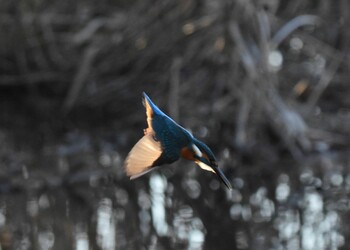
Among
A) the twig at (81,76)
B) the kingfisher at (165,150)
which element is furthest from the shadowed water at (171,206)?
the kingfisher at (165,150)

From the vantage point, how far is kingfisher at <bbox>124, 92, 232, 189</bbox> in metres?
1.50

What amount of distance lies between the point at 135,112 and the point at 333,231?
2528 millimetres

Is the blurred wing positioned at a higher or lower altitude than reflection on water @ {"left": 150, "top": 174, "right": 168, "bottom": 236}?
lower

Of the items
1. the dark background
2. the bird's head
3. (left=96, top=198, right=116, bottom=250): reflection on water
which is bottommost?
the bird's head

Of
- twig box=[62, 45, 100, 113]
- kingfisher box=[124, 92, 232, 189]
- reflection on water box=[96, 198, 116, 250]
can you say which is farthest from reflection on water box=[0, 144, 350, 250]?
kingfisher box=[124, 92, 232, 189]

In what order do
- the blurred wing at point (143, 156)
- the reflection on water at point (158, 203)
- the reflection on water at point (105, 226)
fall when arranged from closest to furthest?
1. the blurred wing at point (143, 156)
2. the reflection on water at point (105, 226)
3. the reflection on water at point (158, 203)

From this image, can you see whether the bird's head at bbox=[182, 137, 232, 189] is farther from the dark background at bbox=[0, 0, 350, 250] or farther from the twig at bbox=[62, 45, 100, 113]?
the twig at bbox=[62, 45, 100, 113]

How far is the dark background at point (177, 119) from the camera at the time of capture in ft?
12.9

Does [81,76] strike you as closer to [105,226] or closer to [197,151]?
[105,226]

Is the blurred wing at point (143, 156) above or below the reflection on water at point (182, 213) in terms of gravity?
below

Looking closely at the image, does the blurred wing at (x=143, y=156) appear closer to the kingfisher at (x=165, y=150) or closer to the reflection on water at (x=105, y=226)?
the kingfisher at (x=165, y=150)

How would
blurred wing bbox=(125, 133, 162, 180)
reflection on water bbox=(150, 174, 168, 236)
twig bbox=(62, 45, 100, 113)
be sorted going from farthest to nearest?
twig bbox=(62, 45, 100, 113), reflection on water bbox=(150, 174, 168, 236), blurred wing bbox=(125, 133, 162, 180)

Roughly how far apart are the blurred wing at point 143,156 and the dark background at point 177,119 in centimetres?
208

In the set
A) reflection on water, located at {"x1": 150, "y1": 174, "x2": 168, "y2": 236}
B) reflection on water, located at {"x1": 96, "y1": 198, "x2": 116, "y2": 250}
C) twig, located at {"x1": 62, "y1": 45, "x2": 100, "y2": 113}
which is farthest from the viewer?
twig, located at {"x1": 62, "y1": 45, "x2": 100, "y2": 113}
